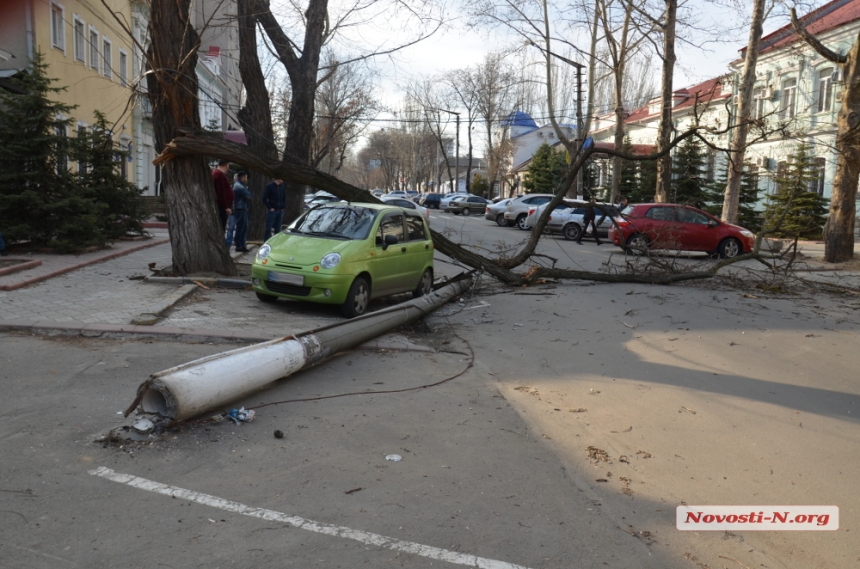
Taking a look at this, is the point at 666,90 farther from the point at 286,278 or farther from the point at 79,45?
the point at 286,278

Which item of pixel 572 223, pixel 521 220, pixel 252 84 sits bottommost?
pixel 521 220

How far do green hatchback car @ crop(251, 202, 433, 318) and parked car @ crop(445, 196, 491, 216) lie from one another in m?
44.7

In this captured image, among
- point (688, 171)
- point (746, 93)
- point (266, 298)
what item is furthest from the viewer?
point (688, 171)

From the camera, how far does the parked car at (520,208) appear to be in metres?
36.2

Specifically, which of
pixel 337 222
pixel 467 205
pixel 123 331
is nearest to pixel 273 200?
pixel 337 222

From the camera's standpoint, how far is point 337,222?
11.0 meters

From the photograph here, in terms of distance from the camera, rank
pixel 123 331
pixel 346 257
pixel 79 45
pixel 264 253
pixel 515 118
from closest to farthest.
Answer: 1. pixel 123 331
2. pixel 346 257
3. pixel 264 253
4. pixel 79 45
5. pixel 515 118

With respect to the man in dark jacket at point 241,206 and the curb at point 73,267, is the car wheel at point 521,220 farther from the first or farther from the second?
the curb at point 73,267

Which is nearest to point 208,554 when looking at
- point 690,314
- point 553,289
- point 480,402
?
point 480,402

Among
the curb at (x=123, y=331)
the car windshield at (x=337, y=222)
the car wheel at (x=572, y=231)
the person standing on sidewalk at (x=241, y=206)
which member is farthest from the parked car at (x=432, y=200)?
the curb at (x=123, y=331)

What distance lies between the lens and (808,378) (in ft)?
25.6

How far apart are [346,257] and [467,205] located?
1851 inches

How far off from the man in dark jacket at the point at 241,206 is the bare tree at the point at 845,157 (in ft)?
47.2

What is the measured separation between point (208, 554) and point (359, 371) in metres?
3.81
